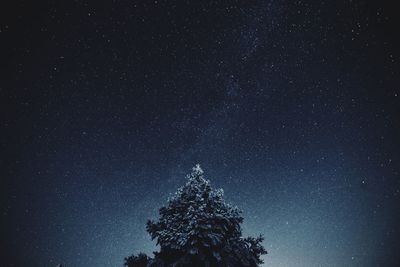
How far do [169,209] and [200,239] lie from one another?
2.31m

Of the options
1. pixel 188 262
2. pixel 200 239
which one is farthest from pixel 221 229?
pixel 188 262

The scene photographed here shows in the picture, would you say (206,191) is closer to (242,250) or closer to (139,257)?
(242,250)

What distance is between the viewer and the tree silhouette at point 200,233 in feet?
A: 32.4

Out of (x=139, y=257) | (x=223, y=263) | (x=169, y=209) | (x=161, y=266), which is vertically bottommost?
(x=223, y=263)

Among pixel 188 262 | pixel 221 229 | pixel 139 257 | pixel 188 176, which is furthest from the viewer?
pixel 188 176

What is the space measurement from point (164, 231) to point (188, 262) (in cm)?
156

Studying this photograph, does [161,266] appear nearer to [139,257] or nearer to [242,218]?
[139,257]

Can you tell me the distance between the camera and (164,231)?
10.7 metres

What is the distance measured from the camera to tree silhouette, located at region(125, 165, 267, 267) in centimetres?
987

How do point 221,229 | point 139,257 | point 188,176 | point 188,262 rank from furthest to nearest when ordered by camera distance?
point 188,176 → point 139,257 → point 221,229 → point 188,262

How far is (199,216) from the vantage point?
10.4 meters

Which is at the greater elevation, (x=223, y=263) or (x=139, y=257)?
(x=139, y=257)

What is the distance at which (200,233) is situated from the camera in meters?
9.92

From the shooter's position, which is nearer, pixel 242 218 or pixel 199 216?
pixel 199 216
